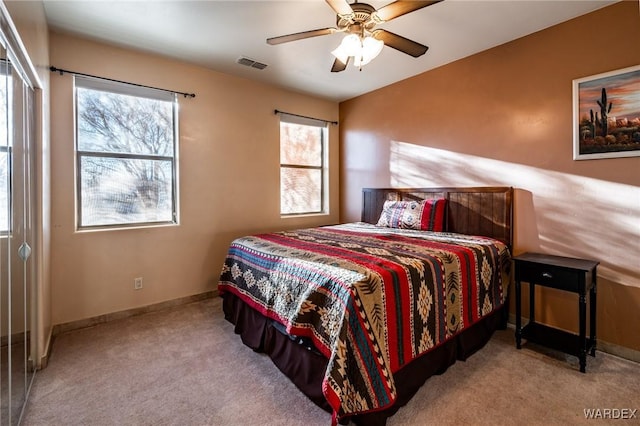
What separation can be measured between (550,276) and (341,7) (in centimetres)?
240

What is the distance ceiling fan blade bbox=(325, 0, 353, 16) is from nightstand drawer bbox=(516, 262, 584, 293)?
2270mm

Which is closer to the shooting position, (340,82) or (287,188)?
(340,82)

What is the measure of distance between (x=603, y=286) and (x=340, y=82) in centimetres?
337

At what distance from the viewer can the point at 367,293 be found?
159 centimetres

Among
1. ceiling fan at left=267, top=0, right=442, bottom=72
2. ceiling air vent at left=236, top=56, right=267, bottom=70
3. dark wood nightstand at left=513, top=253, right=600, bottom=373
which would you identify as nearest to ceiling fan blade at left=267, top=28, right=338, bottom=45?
ceiling fan at left=267, top=0, right=442, bottom=72

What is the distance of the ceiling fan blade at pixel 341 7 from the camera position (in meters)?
1.76

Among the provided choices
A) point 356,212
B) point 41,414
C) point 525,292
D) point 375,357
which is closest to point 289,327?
point 375,357

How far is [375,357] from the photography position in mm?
1551

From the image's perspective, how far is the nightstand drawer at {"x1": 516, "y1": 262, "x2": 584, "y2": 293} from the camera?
2154 millimetres

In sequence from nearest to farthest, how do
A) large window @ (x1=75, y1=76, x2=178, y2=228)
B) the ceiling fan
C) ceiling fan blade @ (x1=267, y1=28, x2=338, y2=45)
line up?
1. the ceiling fan
2. ceiling fan blade @ (x1=267, y1=28, x2=338, y2=45)
3. large window @ (x1=75, y1=76, x2=178, y2=228)

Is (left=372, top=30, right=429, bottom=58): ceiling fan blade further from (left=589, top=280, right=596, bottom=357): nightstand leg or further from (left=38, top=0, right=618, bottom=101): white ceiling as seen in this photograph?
(left=589, top=280, right=596, bottom=357): nightstand leg

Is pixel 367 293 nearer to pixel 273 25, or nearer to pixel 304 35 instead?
pixel 304 35

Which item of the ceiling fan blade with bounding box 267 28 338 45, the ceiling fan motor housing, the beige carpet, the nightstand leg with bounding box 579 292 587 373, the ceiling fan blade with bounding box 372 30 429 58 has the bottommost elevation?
the beige carpet

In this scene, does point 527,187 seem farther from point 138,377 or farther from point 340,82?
point 138,377
